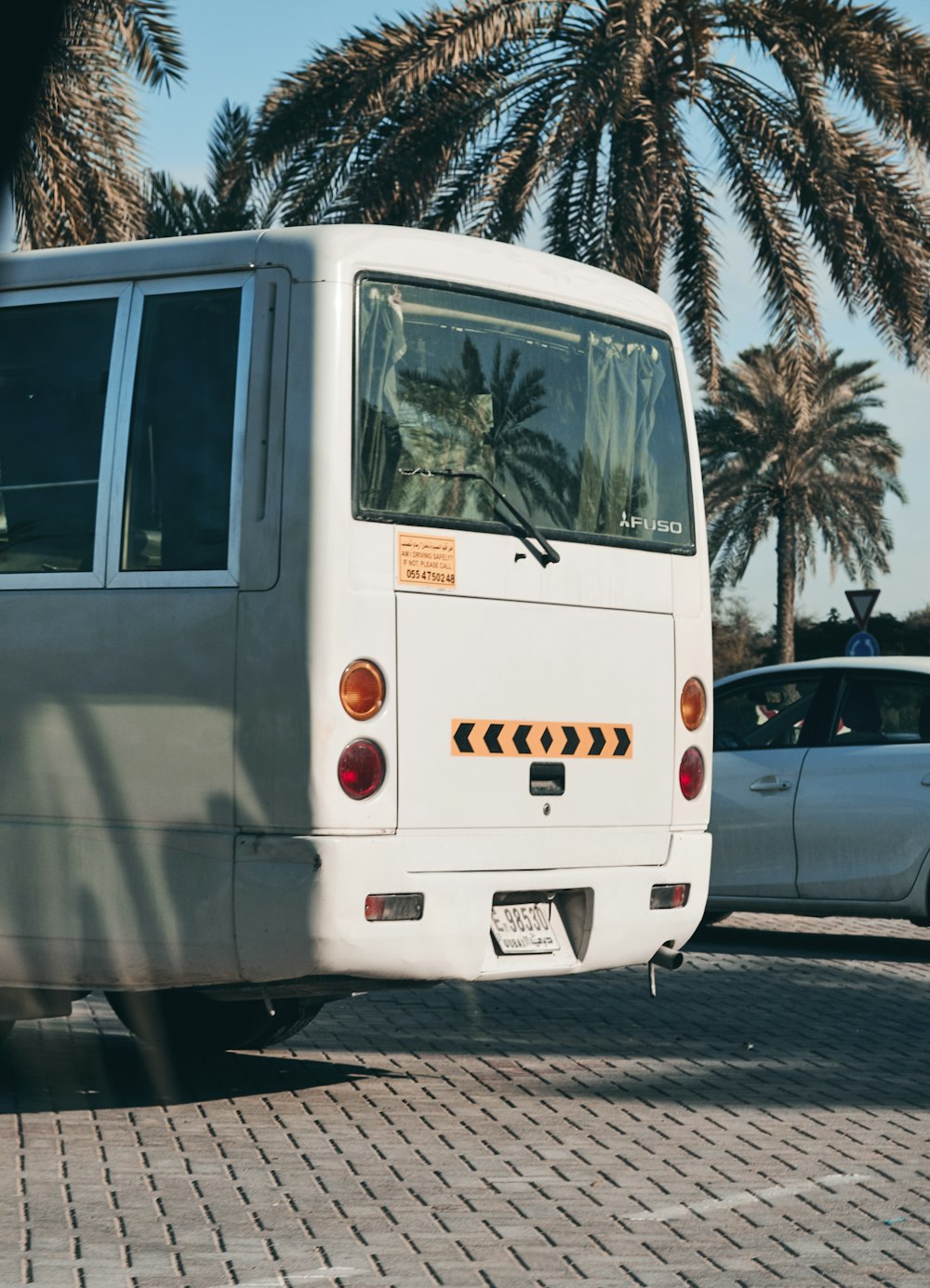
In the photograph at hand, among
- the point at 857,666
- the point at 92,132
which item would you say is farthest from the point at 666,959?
the point at 92,132

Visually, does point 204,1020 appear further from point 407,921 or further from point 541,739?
point 541,739

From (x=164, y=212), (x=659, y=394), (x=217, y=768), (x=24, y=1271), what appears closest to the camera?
(x=24, y=1271)

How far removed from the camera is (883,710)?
1132cm

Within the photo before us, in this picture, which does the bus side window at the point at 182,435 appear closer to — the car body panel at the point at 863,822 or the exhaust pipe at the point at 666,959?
the exhaust pipe at the point at 666,959

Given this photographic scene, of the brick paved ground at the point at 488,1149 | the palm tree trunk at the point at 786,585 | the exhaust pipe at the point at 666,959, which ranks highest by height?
the palm tree trunk at the point at 786,585

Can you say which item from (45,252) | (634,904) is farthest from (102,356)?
(634,904)

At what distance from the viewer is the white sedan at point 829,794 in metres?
11.1

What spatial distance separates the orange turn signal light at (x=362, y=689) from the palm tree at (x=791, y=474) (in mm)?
34730

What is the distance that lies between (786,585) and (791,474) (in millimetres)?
2372

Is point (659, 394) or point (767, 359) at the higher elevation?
point (767, 359)

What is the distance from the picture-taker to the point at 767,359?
4084cm

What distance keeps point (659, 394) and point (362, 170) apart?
503 inches

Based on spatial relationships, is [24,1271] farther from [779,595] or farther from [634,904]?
[779,595]

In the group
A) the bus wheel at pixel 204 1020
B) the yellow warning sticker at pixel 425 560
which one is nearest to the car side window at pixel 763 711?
the bus wheel at pixel 204 1020
